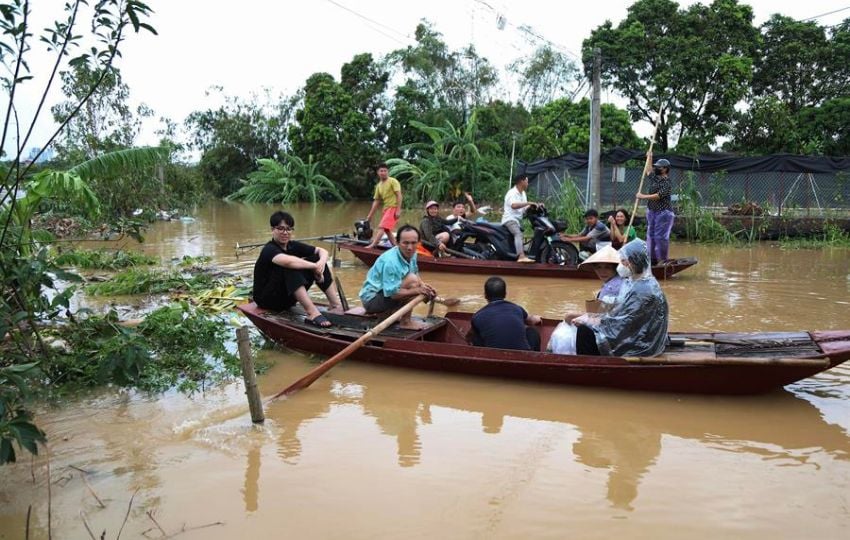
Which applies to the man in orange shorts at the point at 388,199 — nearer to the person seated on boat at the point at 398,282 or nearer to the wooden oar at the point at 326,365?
the person seated on boat at the point at 398,282

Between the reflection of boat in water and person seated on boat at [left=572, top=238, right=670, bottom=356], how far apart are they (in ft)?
1.47

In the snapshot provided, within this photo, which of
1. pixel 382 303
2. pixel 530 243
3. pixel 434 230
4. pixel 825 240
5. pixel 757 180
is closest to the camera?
pixel 382 303

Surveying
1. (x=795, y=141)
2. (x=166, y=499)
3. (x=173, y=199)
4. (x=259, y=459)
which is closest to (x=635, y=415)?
(x=259, y=459)

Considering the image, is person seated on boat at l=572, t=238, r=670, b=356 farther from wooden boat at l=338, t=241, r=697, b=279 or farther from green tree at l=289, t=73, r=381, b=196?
green tree at l=289, t=73, r=381, b=196

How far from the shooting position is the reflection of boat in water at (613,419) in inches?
179

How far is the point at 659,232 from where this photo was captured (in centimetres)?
1059

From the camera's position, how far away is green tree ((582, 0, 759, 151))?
74.9ft

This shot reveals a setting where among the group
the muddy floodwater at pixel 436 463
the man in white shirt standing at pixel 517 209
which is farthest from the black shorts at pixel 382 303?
the man in white shirt standing at pixel 517 209

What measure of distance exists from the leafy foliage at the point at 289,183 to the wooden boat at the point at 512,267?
20971 millimetres

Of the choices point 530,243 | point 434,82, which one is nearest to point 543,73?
point 434,82

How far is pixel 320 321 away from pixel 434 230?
16.9 ft

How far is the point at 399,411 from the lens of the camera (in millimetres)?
5422

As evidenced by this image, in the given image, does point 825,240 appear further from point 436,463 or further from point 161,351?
point 161,351

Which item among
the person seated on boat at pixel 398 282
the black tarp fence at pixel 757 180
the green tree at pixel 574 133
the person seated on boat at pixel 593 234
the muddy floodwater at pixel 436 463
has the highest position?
the green tree at pixel 574 133
